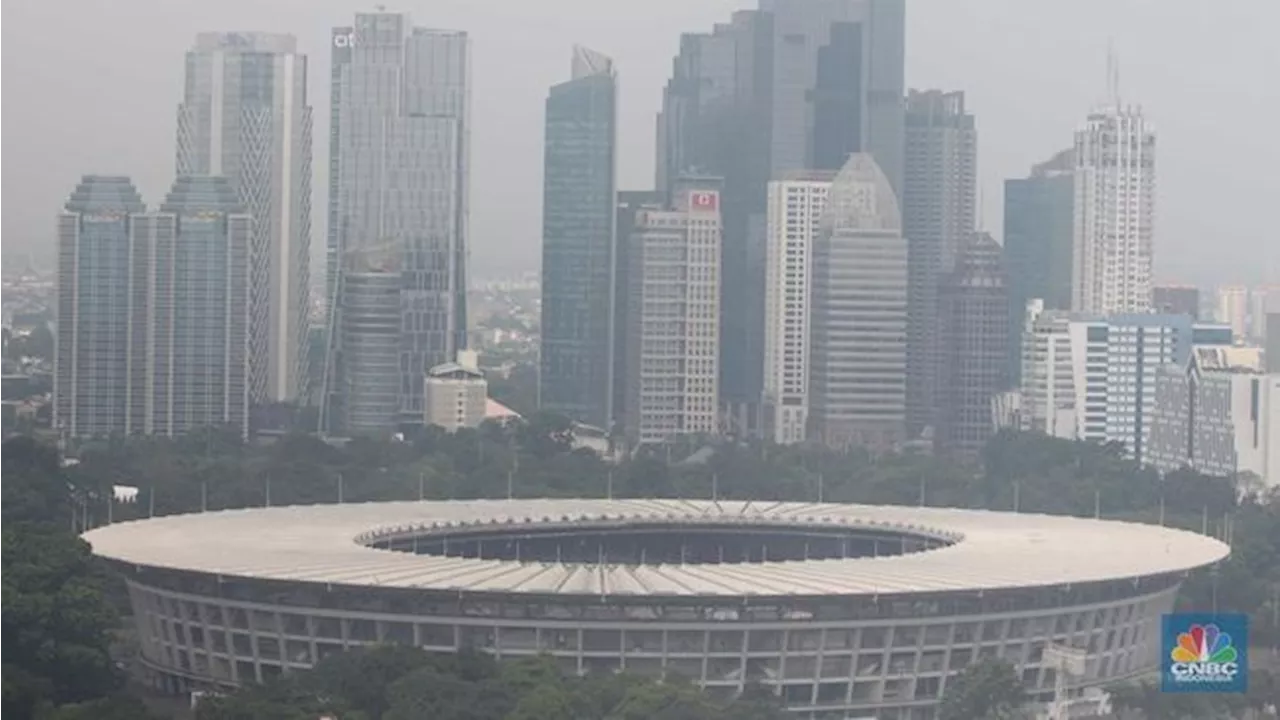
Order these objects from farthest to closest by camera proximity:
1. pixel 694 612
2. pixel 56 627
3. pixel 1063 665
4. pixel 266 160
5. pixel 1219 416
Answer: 1. pixel 266 160
2. pixel 1219 416
3. pixel 1063 665
4. pixel 694 612
5. pixel 56 627

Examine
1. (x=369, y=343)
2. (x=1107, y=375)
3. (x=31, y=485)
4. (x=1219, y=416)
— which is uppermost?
(x=369, y=343)

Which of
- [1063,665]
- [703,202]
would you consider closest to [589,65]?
[703,202]

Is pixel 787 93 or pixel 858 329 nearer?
pixel 858 329

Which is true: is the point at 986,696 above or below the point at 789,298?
below

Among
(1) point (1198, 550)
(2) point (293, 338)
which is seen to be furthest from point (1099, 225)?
(1) point (1198, 550)

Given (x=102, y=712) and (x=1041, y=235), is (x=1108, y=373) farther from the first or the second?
(x=102, y=712)

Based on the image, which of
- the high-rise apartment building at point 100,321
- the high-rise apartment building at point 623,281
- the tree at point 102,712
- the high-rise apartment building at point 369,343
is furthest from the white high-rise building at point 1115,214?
the tree at point 102,712

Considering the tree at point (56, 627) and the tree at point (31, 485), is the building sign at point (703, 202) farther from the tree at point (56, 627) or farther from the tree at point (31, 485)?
the tree at point (56, 627)
